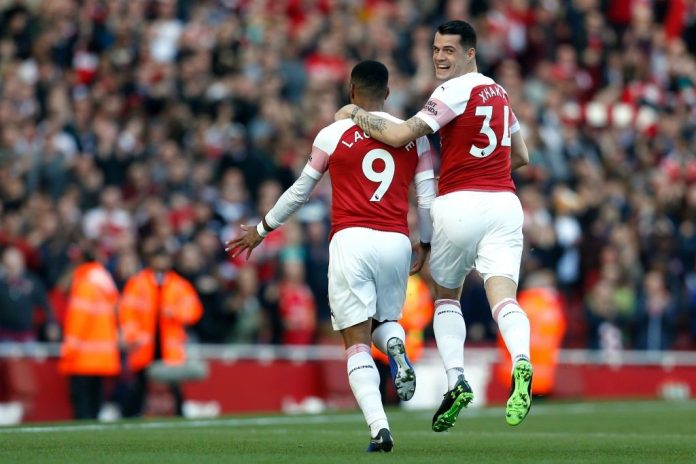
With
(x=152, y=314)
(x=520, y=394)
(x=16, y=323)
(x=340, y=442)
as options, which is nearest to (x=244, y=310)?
(x=152, y=314)

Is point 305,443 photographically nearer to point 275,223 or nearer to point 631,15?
point 275,223

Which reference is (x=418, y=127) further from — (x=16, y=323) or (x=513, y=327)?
(x=16, y=323)

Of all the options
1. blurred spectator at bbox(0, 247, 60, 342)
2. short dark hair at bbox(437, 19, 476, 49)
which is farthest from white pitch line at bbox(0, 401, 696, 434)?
short dark hair at bbox(437, 19, 476, 49)

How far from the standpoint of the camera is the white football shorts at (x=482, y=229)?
36.2ft

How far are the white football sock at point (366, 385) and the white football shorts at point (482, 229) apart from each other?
981 millimetres

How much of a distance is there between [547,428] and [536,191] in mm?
9287

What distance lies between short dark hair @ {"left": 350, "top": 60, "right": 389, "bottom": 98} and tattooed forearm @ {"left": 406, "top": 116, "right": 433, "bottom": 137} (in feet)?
1.24

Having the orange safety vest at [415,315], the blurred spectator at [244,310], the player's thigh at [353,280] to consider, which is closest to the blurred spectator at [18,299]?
the blurred spectator at [244,310]

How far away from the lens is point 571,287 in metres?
25.0

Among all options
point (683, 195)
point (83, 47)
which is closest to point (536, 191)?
point (683, 195)

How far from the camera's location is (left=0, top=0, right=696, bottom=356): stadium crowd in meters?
20.3

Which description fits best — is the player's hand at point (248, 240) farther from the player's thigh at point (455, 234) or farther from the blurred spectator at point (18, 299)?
the blurred spectator at point (18, 299)

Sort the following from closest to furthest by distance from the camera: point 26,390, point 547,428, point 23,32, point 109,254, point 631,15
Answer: point 547,428
point 26,390
point 109,254
point 23,32
point 631,15

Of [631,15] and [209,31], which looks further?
[631,15]
